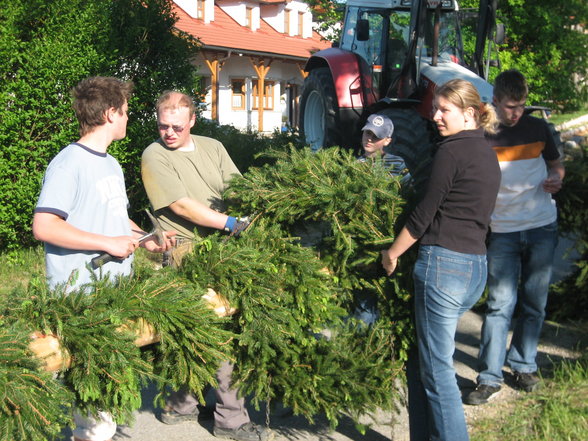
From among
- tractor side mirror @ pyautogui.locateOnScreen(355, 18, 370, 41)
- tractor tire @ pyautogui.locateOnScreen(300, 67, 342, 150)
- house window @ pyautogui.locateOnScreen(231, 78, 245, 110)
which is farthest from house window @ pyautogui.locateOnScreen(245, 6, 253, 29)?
tractor side mirror @ pyautogui.locateOnScreen(355, 18, 370, 41)

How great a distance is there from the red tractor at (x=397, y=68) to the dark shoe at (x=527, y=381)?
388cm

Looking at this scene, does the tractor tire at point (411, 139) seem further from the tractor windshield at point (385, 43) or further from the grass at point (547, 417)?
the grass at point (547, 417)

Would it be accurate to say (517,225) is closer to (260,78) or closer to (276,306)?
(276,306)

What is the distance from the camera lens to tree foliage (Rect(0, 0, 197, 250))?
6660 millimetres

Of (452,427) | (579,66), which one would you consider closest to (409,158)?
(452,427)

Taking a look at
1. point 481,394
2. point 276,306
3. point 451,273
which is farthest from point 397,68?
point 276,306

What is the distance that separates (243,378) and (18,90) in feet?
14.6

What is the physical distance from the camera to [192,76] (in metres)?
9.02

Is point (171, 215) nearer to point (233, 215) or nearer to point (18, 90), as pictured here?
point (233, 215)

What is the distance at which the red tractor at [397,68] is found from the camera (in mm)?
8727

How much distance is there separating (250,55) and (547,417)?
3091 cm

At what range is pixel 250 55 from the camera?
3350cm

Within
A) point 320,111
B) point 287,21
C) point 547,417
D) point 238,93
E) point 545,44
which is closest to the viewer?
point 547,417

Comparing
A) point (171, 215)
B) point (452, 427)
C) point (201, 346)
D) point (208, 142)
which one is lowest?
point (452, 427)
